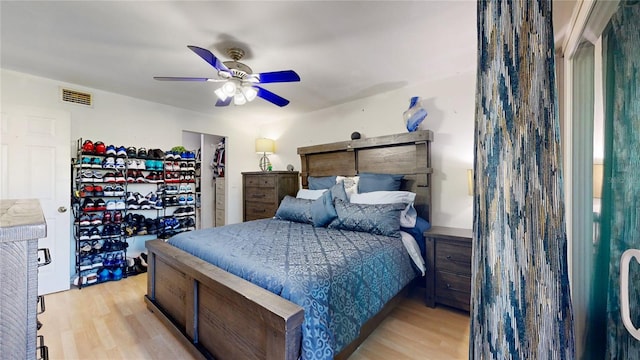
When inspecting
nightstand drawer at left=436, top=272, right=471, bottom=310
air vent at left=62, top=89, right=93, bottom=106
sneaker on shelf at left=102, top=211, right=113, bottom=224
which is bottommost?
nightstand drawer at left=436, top=272, right=471, bottom=310

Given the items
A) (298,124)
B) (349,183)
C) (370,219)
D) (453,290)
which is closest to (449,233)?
(453,290)

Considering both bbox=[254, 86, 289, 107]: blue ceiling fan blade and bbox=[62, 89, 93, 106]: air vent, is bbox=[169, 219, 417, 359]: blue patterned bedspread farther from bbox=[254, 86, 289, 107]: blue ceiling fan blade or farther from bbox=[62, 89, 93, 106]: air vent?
bbox=[62, 89, 93, 106]: air vent

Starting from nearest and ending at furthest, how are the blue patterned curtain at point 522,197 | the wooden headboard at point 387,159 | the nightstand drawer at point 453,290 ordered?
the blue patterned curtain at point 522,197 < the nightstand drawer at point 453,290 < the wooden headboard at point 387,159

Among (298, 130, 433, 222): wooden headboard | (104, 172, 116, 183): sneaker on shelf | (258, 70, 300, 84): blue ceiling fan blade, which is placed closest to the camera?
(258, 70, 300, 84): blue ceiling fan blade

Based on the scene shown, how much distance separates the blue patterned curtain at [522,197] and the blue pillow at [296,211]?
2.23 metres

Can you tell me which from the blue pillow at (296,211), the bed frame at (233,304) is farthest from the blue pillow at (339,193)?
the bed frame at (233,304)

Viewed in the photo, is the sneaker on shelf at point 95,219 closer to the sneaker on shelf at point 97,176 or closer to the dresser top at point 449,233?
the sneaker on shelf at point 97,176

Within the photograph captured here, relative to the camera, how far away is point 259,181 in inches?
159

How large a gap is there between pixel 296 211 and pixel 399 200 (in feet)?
3.66

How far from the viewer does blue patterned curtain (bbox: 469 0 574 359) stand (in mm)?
586

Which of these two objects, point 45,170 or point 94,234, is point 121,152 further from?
point 94,234

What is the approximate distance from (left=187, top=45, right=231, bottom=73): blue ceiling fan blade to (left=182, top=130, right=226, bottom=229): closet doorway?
3.15m

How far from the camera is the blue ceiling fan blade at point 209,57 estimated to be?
166 centimetres

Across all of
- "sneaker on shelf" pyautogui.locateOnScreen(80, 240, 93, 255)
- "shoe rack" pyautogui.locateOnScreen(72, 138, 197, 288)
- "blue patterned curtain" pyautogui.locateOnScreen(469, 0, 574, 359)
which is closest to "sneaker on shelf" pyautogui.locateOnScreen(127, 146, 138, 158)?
"shoe rack" pyautogui.locateOnScreen(72, 138, 197, 288)
